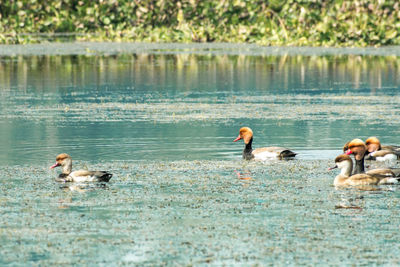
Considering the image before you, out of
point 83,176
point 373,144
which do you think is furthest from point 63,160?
point 373,144

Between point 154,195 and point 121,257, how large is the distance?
8.76ft

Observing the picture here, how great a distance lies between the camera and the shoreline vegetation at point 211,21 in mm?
40594

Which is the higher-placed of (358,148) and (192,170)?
(358,148)

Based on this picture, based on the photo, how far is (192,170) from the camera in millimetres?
12414

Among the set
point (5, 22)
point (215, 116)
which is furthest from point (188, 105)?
point (5, 22)

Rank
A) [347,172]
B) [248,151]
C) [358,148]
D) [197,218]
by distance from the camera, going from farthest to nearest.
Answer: [248,151], [358,148], [347,172], [197,218]

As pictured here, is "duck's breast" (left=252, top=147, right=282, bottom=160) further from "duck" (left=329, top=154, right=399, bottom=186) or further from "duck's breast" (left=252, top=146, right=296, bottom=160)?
"duck" (left=329, top=154, right=399, bottom=186)

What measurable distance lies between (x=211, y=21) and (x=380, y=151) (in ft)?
108

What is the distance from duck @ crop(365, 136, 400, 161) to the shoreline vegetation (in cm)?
2640

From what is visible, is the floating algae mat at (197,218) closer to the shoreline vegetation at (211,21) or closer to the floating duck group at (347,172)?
the floating duck group at (347,172)

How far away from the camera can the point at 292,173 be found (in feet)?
40.3

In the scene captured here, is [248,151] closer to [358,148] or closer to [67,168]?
[358,148]

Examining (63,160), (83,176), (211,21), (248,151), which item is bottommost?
(248,151)

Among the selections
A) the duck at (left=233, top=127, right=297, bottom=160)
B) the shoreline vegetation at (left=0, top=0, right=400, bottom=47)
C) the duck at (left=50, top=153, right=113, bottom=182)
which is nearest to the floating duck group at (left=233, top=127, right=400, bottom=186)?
the duck at (left=233, top=127, right=297, bottom=160)
